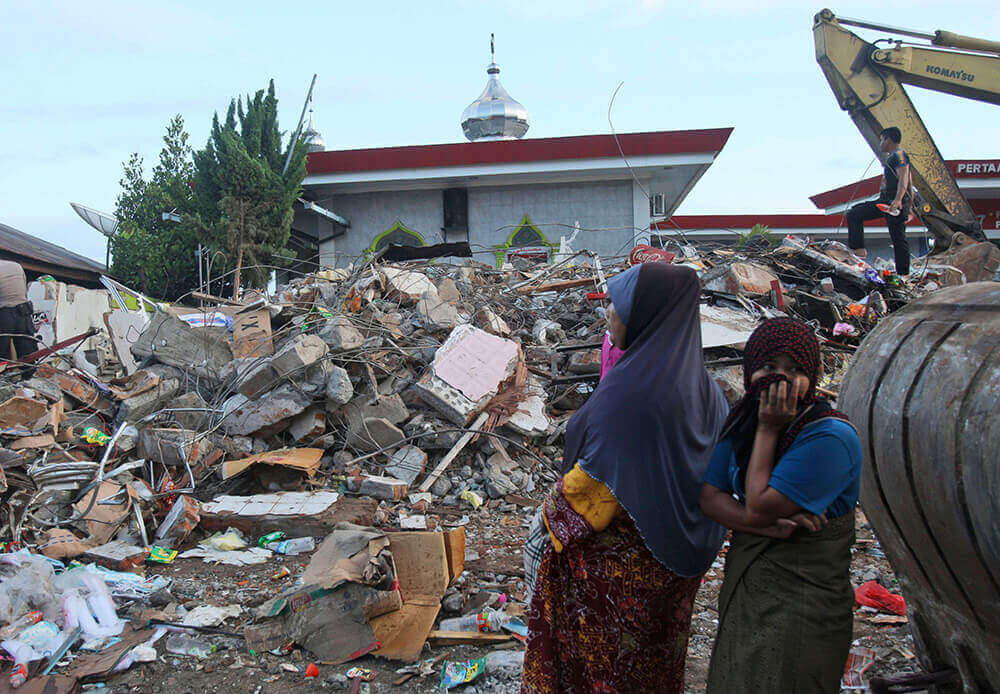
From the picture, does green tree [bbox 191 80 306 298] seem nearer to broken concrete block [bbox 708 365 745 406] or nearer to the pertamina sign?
broken concrete block [bbox 708 365 745 406]

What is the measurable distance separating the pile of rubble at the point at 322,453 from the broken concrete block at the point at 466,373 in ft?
0.07

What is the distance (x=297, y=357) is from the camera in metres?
5.40

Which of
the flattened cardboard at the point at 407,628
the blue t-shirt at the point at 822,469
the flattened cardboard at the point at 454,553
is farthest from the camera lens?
the flattened cardboard at the point at 454,553

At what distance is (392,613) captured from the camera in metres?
3.19

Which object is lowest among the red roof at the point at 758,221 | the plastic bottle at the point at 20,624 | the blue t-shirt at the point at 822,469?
the plastic bottle at the point at 20,624

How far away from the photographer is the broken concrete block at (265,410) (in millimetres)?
5404

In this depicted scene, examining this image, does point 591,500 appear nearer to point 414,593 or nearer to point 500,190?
point 414,593

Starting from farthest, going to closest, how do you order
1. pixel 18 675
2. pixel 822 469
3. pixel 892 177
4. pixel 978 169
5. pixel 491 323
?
pixel 978 169, pixel 892 177, pixel 491 323, pixel 18 675, pixel 822 469

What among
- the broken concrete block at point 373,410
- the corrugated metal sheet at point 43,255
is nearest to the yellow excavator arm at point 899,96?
the broken concrete block at point 373,410

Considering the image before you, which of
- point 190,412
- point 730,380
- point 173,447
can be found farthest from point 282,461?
point 730,380

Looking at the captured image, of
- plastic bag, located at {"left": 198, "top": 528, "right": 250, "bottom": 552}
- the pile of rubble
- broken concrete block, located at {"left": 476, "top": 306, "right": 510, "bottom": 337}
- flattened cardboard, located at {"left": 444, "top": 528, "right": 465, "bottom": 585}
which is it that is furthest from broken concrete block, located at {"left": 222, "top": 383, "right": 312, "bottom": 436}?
flattened cardboard, located at {"left": 444, "top": 528, "right": 465, "bottom": 585}

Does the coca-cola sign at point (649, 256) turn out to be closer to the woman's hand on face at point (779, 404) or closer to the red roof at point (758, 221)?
the woman's hand on face at point (779, 404)

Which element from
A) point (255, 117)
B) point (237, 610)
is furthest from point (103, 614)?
point (255, 117)

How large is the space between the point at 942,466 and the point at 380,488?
388 centimetres
